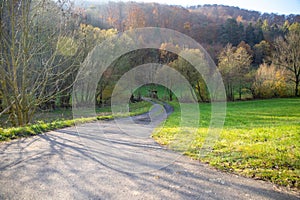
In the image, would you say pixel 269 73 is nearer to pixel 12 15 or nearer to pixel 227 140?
pixel 227 140

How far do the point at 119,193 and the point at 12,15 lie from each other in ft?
26.7

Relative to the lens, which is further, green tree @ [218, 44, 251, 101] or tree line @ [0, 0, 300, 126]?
green tree @ [218, 44, 251, 101]

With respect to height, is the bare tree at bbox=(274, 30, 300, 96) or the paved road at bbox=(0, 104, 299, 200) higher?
the bare tree at bbox=(274, 30, 300, 96)

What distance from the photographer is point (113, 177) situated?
3432 mm

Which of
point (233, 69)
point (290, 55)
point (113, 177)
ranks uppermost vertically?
point (290, 55)

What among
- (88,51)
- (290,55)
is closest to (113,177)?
(88,51)

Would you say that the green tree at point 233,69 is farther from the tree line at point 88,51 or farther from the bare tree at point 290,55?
the bare tree at point 290,55

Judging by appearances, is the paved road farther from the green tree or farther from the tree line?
the green tree

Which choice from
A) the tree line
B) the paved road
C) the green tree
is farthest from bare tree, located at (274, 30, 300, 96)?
the paved road

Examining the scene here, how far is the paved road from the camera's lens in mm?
2889

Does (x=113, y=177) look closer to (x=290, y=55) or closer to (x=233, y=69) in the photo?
(x=233, y=69)

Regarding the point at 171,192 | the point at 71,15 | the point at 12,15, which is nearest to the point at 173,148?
the point at 171,192

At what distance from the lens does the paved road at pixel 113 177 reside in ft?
9.48

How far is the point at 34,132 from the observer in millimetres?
6930
